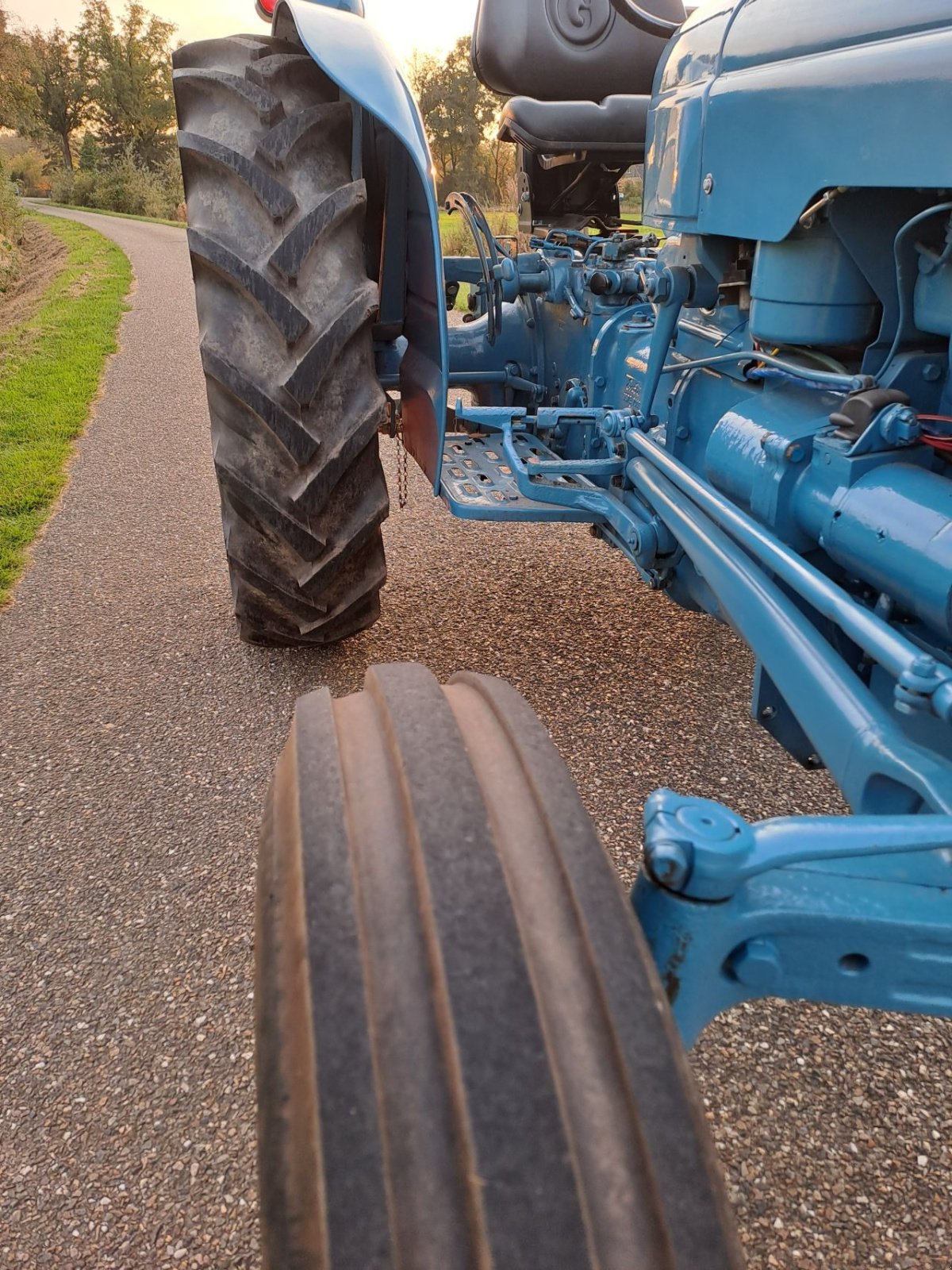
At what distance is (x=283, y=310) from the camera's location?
86.7 inches

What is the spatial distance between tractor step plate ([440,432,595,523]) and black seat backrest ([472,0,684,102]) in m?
1.81

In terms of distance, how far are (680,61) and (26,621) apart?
271 cm

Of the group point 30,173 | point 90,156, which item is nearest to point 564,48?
point 30,173

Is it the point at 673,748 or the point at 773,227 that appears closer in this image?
the point at 773,227

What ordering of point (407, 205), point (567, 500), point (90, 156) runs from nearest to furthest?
point (567, 500) → point (407, 205) → point (90, 156)

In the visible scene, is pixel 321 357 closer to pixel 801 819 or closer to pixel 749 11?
pixel 749 11

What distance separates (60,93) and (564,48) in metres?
52.0

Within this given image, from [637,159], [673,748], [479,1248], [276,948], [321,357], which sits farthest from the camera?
[637,159]

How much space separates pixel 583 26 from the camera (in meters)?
4.00

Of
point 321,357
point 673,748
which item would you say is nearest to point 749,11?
point 321,357

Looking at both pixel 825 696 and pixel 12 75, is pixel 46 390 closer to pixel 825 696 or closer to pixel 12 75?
pixel 825 696

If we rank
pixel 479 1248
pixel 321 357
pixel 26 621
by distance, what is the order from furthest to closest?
1. pixel 26 621
2. pixel 321 357
3. pixel 479 1248

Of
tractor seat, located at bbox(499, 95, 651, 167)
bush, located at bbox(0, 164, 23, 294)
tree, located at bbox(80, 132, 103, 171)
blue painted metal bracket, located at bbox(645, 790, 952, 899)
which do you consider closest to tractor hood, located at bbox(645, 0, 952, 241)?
blue painted metal bracket, located at bbox(645, 790, 952, 899)

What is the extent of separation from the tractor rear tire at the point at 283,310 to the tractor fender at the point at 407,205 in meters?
0.14
